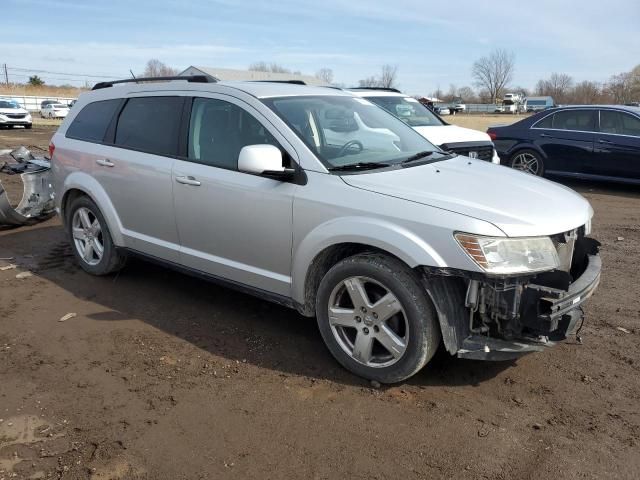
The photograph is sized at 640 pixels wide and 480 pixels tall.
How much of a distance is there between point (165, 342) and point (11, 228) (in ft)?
15.6

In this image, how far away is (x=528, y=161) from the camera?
11234 millimetres

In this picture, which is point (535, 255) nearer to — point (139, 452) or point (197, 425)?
point (197, 425)

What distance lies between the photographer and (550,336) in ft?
10.4

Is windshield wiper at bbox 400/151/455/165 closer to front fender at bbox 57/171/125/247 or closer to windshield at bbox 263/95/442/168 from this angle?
windshield at bbox 263/95/442/168

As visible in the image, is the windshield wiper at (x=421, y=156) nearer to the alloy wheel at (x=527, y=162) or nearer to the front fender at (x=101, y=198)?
the front fender at (x=101, y=198)

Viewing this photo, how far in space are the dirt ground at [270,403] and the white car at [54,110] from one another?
4130 centimetres

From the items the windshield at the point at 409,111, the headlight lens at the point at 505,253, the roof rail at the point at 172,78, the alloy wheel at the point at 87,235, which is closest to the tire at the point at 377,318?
the headlight lens at the point at 505,253

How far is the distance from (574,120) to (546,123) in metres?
0.54

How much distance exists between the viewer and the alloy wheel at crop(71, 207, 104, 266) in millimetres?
5473

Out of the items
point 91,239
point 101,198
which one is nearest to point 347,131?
point 101,198

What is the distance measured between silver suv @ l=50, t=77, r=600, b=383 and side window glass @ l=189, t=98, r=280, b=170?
0.05 ft

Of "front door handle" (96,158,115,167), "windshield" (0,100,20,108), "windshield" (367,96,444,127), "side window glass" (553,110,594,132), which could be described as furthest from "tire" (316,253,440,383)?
"windshield" (0,100,20,108)

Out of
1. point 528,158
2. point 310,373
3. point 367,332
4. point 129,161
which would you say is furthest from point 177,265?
point 528,158

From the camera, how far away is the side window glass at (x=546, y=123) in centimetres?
1111
